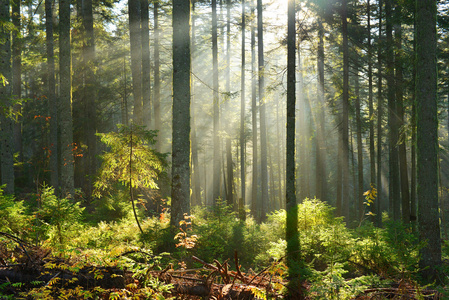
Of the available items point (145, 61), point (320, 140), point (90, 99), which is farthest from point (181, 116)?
point (90, 99)

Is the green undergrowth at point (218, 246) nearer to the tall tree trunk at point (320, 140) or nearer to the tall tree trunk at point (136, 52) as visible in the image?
the tall tree trunk at point (136, 52)

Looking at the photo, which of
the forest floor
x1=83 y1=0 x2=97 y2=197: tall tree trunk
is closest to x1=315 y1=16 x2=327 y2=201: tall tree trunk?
x1=83 y1=0 x2=97 y2=197: tall tree trunk

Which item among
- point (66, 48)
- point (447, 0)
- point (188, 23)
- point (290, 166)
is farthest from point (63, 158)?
point (447, 0)

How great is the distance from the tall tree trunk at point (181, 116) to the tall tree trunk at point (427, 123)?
18.7 ft

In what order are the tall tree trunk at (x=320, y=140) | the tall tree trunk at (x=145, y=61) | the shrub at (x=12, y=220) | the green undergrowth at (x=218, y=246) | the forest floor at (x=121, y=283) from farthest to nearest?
the tall tree trunk at (x=320, y=140) < the tall tree trunk at (x=145, y=61) < the shrub at (x=12, y=220) < the green undergrowth at (x=218, y=246) < the forest floor at (x=121, y=283)

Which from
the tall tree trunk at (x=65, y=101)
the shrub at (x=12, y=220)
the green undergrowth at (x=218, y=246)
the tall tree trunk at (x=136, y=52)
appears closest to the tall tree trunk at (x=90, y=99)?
the tall tree trunk at (x=136, y=52)

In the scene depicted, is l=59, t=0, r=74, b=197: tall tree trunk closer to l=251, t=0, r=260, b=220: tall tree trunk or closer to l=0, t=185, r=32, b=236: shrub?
l=0, t=185, r=32, b=236: shrub

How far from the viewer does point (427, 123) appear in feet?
21.0

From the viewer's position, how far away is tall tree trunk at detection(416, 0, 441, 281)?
6359mm

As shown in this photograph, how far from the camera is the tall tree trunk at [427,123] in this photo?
20.9ft

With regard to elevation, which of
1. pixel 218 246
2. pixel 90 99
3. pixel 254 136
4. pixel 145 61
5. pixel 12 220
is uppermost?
pixel 145 61

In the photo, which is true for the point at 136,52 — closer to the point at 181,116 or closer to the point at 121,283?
the point at 181,116

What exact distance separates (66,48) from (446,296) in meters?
13.1

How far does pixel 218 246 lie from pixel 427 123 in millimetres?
6025
